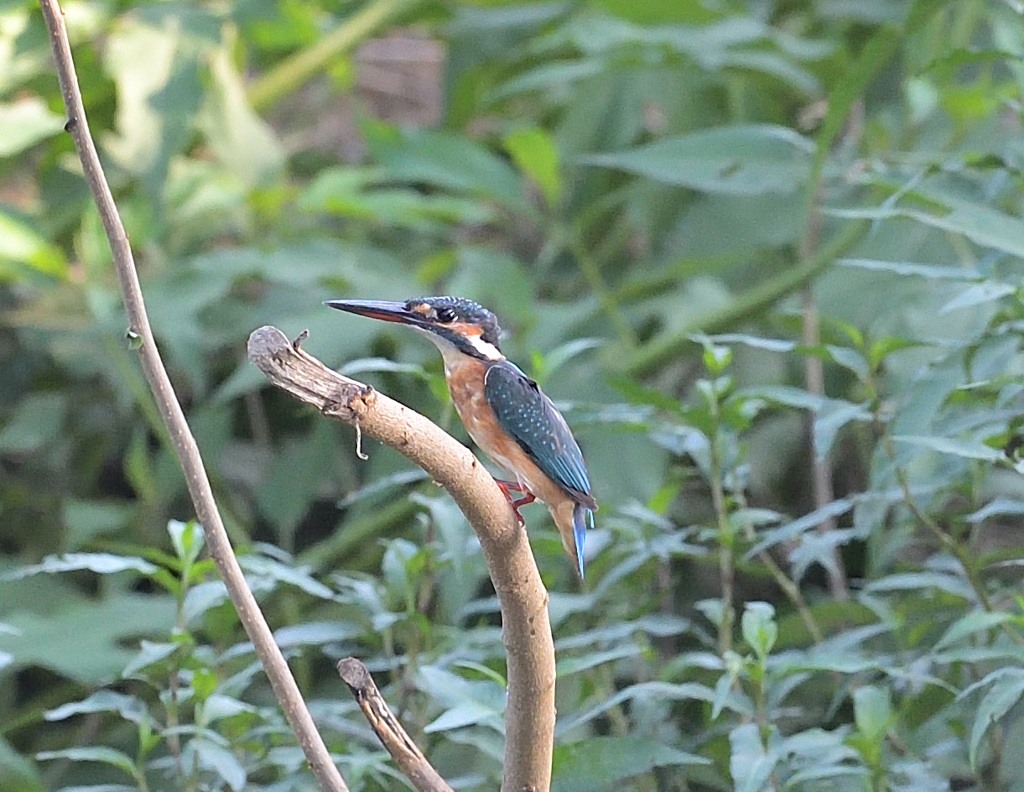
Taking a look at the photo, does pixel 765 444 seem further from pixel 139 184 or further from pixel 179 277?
pixel 139 184

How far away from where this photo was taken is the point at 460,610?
169cm

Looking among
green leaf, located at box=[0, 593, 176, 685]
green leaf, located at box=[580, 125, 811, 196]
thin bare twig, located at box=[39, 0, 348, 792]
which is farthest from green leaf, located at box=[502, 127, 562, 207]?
thin bare twig, located at box=[39, 0, 348, 792]

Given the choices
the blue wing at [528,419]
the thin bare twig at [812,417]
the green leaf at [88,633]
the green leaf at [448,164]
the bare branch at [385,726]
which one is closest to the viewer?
the bare branch at [385,726]

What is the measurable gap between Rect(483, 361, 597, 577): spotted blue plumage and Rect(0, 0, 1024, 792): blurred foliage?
10.7 inches

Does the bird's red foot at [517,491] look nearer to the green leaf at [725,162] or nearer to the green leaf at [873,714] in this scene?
the green leaf at [873,714]

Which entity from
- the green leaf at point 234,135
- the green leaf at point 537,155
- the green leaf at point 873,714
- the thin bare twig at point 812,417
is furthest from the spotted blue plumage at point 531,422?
the green leaf at point 234,135

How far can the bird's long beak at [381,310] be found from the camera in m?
1.08

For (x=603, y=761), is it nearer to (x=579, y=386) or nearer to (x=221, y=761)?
(x=221, y=761)

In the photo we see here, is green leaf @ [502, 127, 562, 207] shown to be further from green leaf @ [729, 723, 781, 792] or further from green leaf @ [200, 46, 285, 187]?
green leaf @ [729, 723, 781, 792]

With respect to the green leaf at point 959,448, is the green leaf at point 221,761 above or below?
below

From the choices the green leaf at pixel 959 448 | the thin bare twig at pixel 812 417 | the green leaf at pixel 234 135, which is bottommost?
the green leaf at pixel 959 448

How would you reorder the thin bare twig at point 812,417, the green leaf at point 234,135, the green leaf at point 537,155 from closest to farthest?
the thin bare twig at point 812,417, the green leaf at point 537,155, the green leaf at point 234,135

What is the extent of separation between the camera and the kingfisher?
115 cm

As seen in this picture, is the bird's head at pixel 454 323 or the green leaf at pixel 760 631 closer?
the bird's head at pixel 454 323
